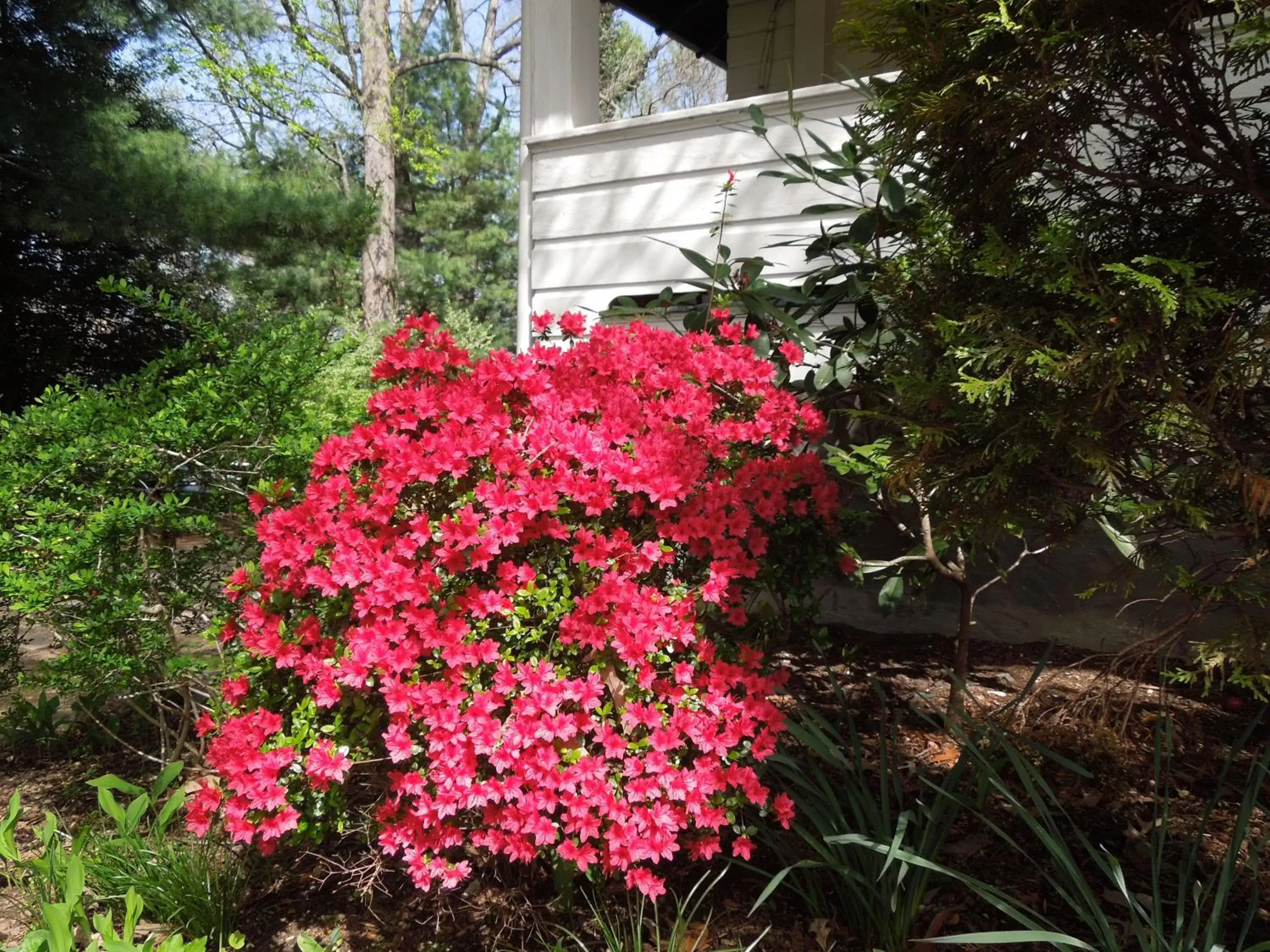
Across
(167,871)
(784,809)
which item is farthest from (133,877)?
(784,809)

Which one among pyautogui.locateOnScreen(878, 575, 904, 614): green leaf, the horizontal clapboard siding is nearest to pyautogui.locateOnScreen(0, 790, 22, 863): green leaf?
pyautogui.locateOnScreen(878, 575, 904, 614): green leaf

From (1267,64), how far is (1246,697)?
225cm

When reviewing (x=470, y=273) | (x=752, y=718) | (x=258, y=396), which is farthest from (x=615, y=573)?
(x=470, y=273)

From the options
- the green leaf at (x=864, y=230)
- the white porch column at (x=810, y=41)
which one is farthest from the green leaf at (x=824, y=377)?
the white porch column at (x=810, y=41)

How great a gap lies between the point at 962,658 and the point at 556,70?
10.1 feet

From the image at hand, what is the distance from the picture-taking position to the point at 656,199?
3863 millimetres

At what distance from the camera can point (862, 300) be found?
9.00 feet

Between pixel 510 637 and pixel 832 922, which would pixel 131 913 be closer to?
pixel 510 637

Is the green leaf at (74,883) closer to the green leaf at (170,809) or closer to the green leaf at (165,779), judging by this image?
the green leaf at (170,809)

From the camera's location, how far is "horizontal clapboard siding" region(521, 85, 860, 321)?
11.7 ft

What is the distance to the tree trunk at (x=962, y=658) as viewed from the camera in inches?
93.9

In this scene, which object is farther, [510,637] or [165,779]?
[165,779]

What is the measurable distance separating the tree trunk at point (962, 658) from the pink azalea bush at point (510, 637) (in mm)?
655

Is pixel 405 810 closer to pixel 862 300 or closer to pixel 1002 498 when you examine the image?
pixel 1002 498
